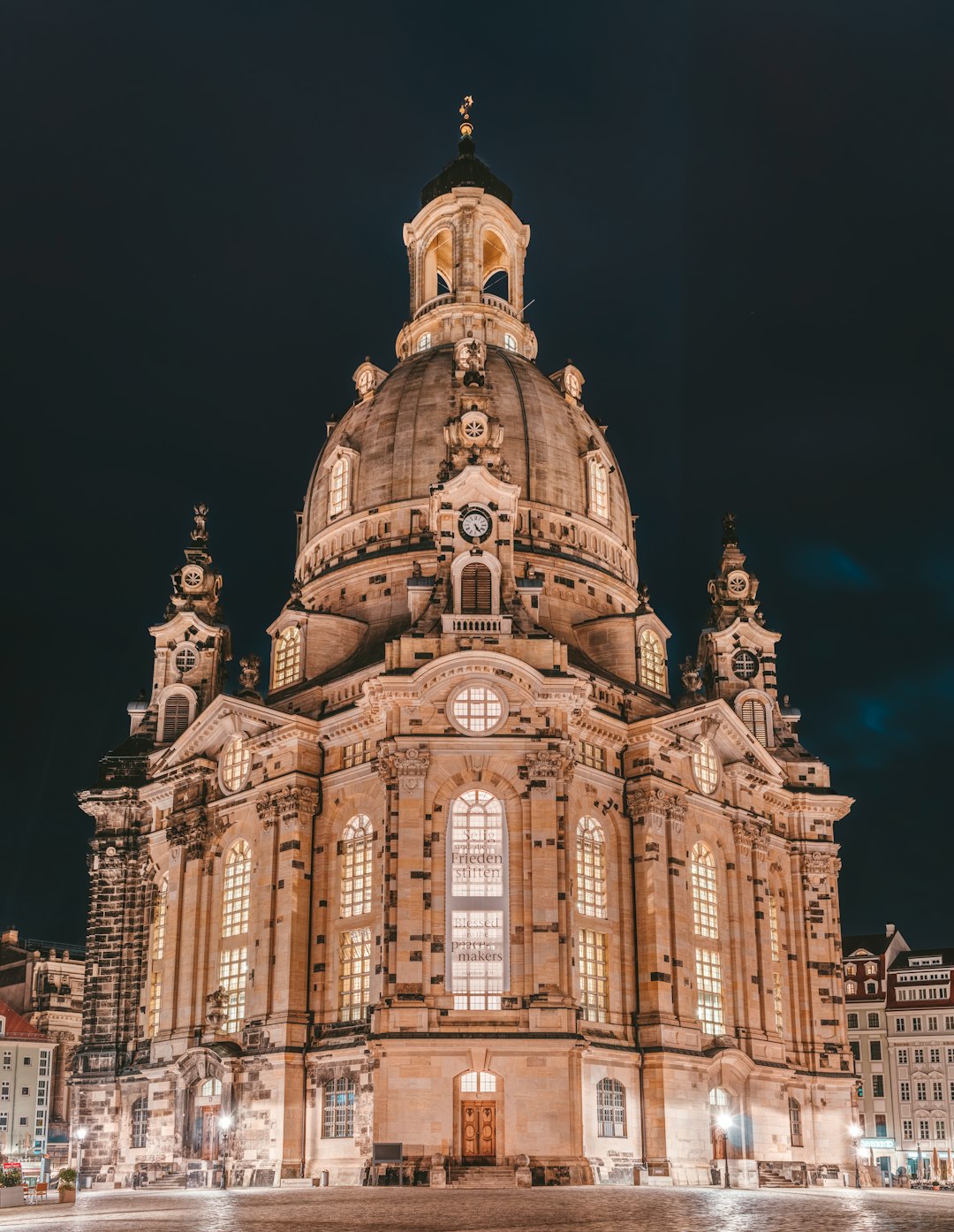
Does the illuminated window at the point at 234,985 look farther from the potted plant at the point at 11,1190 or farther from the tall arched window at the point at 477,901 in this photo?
the potted plant at the point at 11,1190

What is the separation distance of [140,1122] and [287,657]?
25.9 metres

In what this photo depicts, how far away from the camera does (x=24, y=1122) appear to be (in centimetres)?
11294

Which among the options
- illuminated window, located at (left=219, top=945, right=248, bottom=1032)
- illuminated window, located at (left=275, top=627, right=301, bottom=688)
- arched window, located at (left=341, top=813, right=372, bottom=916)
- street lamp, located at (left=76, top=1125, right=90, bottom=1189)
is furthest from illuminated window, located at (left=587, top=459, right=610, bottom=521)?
street lamp, located at (left=76, top=1125, right=90, bottom=1189)

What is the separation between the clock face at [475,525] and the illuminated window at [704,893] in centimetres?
1997

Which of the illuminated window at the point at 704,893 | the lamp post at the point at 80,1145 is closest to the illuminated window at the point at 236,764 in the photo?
the lamp post at the point at 80,1145

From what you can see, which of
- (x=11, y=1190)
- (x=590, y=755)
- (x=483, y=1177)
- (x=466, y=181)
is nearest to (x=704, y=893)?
(x=590, y=755)

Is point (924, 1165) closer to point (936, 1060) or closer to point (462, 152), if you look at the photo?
point (936, 1060)

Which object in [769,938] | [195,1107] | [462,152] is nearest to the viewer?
[195,1107]

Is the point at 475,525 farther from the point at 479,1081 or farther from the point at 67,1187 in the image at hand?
the point at 67,1187

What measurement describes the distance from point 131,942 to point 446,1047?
2908 cm

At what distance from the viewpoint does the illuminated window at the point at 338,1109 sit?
206ft

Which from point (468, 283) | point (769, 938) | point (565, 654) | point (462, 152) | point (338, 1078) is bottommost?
point (338, 1078)

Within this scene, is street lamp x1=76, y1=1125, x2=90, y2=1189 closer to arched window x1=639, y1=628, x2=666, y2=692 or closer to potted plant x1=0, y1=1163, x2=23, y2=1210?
potted plant x1=0, y1=1163, x2=23, y2=1210

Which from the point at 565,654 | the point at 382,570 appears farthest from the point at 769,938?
the point at 382,570
